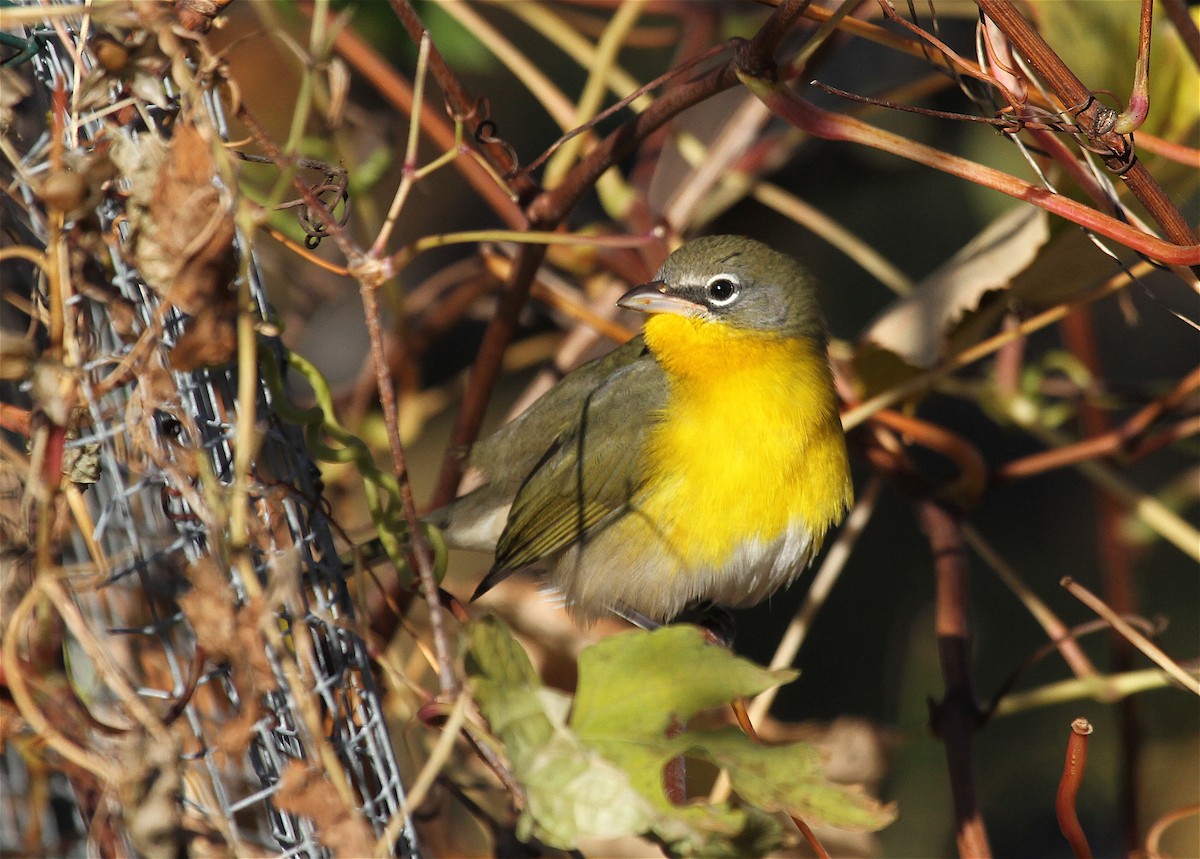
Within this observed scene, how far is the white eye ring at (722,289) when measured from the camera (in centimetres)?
320

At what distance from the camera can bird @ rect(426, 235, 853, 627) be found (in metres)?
3.06

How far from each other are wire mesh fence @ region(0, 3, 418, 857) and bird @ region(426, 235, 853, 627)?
1.04 meters

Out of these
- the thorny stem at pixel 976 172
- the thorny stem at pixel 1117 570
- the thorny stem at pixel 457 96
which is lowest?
the thorny stem at pixel 1117 570

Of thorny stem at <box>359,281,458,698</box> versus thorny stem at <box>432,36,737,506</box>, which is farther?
thorny stem at <box>432,36,737,506</box>

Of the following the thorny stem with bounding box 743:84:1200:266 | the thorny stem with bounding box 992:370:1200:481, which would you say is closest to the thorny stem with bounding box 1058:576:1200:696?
the thorny stem with bounding box 743:84:1200:266

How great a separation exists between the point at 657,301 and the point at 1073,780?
5.40ft

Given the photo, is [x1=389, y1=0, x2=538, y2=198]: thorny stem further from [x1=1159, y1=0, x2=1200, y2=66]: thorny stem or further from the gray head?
[x1=1159, y1=0, x2=1200, y2=66]: thorny stem

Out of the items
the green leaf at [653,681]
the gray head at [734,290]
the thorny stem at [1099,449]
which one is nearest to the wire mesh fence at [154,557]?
the green leaf at [653,681]

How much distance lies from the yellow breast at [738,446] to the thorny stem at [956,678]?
0.30 metres

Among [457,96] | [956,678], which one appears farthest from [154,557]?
[956,678]

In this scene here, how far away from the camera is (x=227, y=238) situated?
59.9 inches

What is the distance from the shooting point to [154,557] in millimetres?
1960

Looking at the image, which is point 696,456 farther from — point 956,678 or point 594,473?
point 956,678

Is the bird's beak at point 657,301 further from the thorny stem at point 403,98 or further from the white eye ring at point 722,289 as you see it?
the thorny stem at point 403,98
